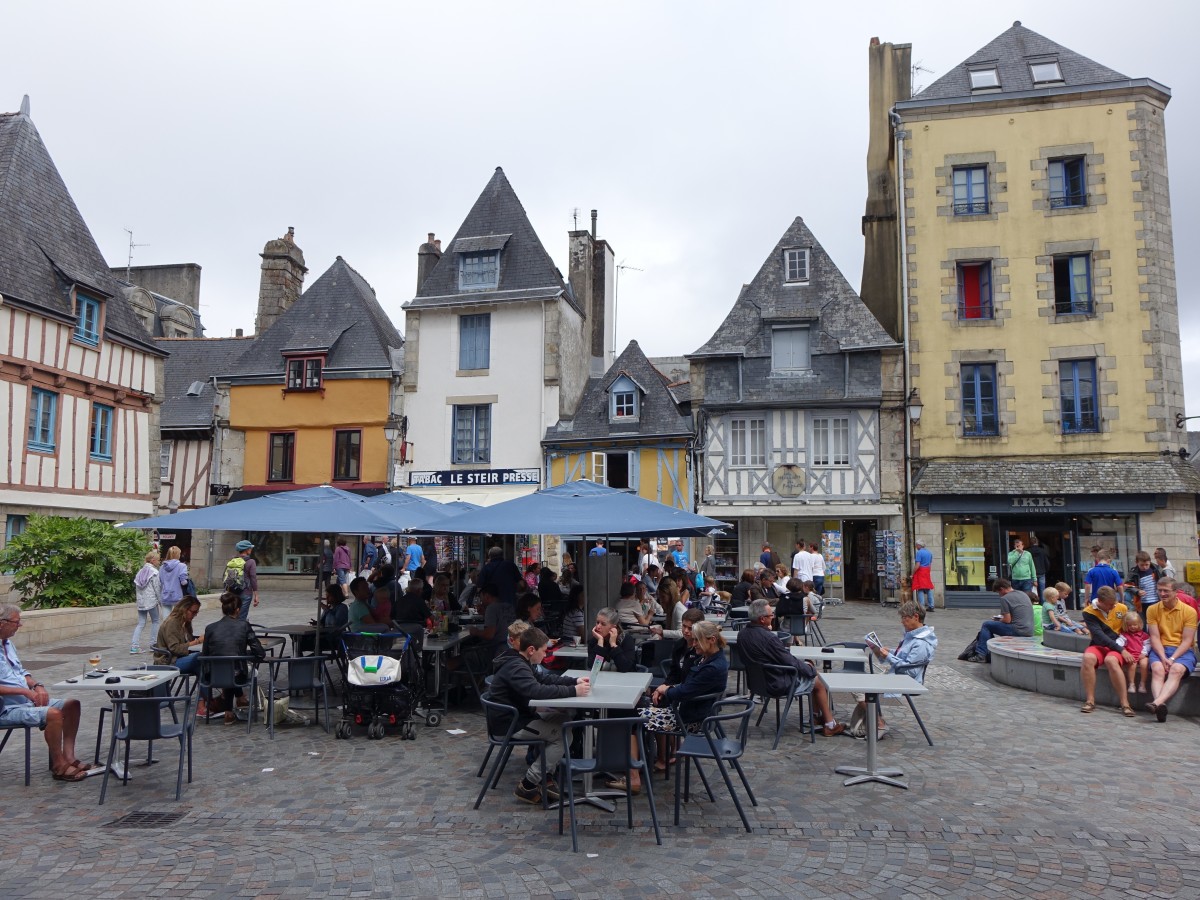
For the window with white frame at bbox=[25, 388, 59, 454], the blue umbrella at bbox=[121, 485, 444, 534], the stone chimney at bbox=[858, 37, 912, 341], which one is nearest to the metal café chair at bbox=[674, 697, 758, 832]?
the blue umbrella at bbox=[121, 485, 444, 534]

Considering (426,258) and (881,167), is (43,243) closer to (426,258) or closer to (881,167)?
(426,258)

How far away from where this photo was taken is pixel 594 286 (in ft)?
80.5

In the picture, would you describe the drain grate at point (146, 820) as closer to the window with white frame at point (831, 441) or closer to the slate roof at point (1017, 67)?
the window with white frame at point (831, 441)

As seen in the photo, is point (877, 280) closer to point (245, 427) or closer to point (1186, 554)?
point (1186, 554)

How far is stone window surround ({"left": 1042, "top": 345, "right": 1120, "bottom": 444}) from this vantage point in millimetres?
18000

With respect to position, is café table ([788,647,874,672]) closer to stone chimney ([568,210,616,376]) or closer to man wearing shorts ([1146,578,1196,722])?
man wearing shorts ([1146,578,1196,722])

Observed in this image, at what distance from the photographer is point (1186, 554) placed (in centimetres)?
1705

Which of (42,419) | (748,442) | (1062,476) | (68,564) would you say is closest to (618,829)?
(68,564)

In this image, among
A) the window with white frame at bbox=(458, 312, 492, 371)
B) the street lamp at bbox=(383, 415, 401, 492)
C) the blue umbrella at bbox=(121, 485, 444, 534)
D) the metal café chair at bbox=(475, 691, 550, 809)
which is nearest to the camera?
the metal café chair at bbox=(475, 691, 550, 809)

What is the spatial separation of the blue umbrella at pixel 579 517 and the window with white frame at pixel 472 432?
45.0 ft

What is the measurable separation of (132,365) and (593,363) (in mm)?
11681

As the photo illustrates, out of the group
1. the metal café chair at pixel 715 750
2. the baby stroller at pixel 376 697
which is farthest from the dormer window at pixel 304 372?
the metal café chair at pixel 715 750

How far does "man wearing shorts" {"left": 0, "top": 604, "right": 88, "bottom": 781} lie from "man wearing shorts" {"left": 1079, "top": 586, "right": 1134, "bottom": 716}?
8.25 m

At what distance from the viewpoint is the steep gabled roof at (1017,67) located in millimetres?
19297
